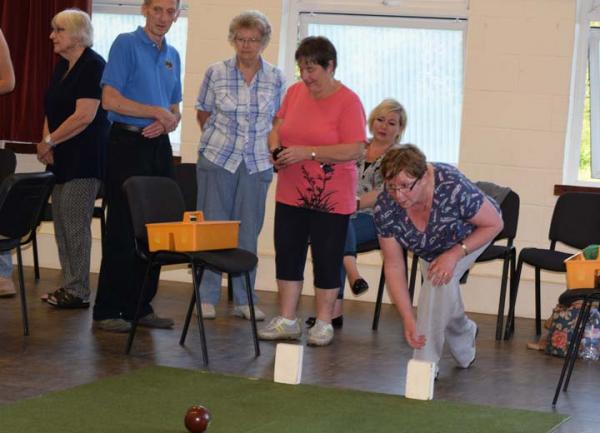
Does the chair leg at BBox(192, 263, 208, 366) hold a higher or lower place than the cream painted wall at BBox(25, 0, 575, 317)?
lower

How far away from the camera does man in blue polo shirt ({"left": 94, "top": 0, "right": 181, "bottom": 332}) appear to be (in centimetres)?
492

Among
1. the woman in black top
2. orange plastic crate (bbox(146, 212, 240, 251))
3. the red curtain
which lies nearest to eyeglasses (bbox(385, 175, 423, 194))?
orange plastic crate (bbox(146, 212, 240, 251))

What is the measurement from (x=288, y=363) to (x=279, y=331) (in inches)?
39.0

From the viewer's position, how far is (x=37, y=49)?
6973mm

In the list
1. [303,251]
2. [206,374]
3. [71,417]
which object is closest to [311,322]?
[303,251]

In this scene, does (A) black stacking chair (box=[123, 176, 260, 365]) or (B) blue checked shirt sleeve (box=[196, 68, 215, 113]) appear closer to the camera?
(A) black stacking chair (box=[123, 176, 260, 365])

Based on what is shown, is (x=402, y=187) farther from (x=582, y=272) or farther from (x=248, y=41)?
(x=248, y=41)

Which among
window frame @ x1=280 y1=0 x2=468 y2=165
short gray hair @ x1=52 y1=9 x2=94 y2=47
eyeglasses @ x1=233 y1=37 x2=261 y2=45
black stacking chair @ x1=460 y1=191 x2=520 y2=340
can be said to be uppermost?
window frame @ x1=280 y1=0 x2=468 y2=165

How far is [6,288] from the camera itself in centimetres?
571

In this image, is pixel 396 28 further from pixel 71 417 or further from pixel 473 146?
pixel 71 417

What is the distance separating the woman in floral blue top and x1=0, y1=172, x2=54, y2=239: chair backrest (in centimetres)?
151

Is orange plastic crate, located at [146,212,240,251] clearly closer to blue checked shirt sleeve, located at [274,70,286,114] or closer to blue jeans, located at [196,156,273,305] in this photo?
blue jeans, located at [196,156,273,305]

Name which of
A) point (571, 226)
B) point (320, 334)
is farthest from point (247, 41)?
point (571, 226)

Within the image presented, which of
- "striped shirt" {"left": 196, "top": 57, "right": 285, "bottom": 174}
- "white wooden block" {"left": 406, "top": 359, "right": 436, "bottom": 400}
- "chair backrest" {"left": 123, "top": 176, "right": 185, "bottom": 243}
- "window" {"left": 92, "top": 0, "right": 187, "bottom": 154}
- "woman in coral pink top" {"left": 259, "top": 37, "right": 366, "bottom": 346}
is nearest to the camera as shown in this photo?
"white wooden block" {"left": 406, "top": 359, "right": 436, "bottom": 400}
